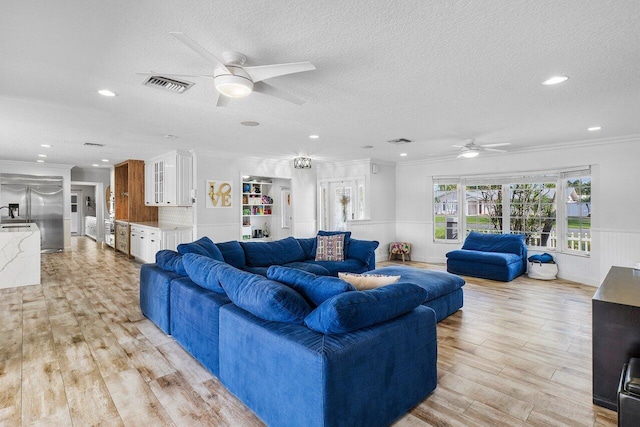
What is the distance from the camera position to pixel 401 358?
6.66ft

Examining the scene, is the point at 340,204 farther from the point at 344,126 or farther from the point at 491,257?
the point at 344,126

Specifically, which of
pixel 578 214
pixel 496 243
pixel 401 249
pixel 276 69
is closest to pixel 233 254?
pixel 276 69

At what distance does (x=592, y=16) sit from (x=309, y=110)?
8.26 ft

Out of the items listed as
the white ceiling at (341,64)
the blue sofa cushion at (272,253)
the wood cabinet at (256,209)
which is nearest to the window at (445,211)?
the white ceiling at (341,64)

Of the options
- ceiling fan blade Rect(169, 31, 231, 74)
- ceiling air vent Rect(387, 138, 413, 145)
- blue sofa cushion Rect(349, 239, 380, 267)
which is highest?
ceiling air vent Rect(387, 138, 413, 145)

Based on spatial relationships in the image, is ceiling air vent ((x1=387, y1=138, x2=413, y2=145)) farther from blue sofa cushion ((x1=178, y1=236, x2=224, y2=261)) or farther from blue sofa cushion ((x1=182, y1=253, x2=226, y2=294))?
blue sofa cushion ((x1=182, y1=253, x2=226, y2=294))

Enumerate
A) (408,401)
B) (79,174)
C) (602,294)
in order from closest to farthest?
1. (408,401)
2. (602,294)
3. (79,174)

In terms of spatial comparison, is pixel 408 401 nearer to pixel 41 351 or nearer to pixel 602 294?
pixel 602 294

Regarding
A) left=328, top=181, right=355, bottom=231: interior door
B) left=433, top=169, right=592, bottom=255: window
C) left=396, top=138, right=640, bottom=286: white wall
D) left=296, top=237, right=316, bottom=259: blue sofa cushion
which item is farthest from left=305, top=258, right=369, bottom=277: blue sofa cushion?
left=396, top=138, right=640, bottom=286: white wall

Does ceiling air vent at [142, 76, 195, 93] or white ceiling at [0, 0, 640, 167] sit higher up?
white ceiling at [0, 0, 640, 167]

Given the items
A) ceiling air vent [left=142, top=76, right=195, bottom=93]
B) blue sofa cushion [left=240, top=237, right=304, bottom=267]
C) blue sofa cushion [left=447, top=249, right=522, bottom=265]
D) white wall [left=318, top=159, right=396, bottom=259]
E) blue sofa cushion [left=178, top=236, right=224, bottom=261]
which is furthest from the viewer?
white wall [left=318, top=159, right=396, bottom=259]

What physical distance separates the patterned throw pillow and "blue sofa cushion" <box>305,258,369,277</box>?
0.45 feet

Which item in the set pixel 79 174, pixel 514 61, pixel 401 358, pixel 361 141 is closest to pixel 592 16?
pixel 514 61

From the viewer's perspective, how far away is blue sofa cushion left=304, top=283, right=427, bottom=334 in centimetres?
178
